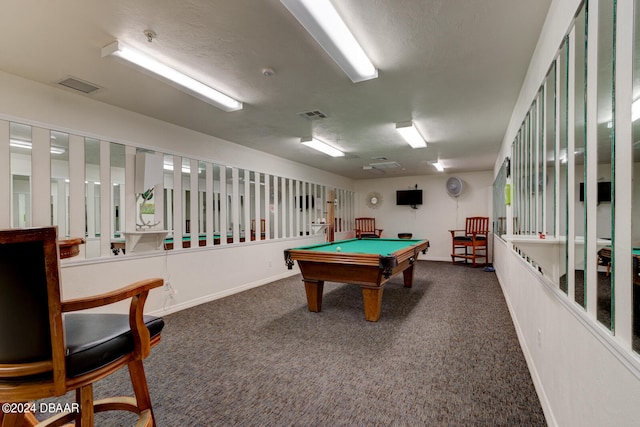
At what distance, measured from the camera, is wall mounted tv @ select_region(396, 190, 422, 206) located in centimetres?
846

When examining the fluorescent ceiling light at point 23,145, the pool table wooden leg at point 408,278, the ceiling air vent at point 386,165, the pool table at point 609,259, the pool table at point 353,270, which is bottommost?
the pool table wooden leg at point 408,278

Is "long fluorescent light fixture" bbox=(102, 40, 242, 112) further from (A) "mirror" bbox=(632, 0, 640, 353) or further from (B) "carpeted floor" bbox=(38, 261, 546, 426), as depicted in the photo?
(A) "mirror" bbox=(632, 0, 640, 353)

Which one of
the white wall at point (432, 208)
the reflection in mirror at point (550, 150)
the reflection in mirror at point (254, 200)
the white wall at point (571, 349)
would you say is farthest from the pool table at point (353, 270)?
the white wall at point (432, 208)

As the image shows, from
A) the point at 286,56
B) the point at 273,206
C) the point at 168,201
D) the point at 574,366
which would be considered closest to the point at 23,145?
the point at 168,201

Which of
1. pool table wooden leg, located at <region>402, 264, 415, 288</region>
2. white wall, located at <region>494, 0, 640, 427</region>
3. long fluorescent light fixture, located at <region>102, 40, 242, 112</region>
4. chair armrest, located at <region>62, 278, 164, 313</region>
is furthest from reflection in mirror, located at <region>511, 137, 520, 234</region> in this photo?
chair armrest, located at <region>62, 278, 164, 313</region>

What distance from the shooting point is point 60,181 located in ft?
9.95

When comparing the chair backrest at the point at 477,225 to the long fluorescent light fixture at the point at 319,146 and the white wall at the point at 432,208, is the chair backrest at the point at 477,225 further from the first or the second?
the long fluorescent light fixture at the point at 319,146

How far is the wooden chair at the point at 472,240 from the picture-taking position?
7168 mm

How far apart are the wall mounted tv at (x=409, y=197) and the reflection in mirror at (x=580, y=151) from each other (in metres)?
7.24

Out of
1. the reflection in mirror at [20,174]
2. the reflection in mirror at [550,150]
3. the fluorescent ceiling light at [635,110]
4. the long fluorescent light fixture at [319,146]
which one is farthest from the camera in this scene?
the long fluorescent light fixture at [319,146]

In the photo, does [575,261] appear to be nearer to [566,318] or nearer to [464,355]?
[566,318]

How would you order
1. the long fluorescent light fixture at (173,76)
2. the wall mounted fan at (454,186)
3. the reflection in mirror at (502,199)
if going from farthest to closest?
1. the wall mounted fan at (454,186)
2. the reflection in mirror at (502,199)
3. the long fluorescent light fixture at (173,76)

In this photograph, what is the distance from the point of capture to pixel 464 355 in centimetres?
251

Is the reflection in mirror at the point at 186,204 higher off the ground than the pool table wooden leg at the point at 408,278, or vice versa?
the reflection in mirror at the point at 186,204
